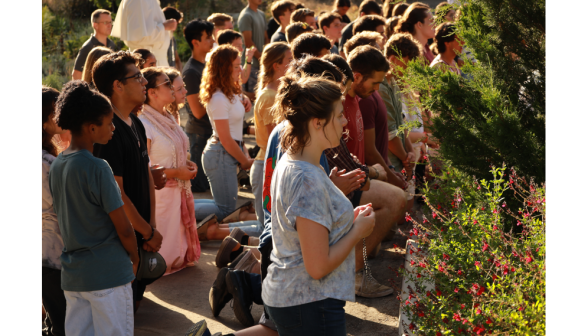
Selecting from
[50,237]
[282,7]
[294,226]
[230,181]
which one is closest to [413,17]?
[282,7]

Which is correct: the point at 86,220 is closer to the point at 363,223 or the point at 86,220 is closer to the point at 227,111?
the point at 363,223

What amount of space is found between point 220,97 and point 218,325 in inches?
89.1

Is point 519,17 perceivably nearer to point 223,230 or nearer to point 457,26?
point 457,26

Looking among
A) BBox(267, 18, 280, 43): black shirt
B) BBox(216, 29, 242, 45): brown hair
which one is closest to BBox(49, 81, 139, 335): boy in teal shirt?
BBox(216, 29, 242, 45): brown hair

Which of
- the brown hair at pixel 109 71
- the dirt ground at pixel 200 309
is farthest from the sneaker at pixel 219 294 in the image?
the brown hair at pixel 109 71

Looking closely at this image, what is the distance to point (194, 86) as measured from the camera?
670 cm

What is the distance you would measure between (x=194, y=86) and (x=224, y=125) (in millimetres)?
1513

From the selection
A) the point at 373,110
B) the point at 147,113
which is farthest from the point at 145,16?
the point at 373,110

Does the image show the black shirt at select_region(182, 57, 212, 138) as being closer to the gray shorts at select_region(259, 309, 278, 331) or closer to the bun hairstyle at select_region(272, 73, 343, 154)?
the gray shorts at select_region(259, 309, 278, 331)

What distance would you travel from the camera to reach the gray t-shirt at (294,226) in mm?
2311

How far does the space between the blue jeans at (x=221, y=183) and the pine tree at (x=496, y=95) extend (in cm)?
235

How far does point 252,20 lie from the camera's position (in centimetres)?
1014

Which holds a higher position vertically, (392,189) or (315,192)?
(315,192)

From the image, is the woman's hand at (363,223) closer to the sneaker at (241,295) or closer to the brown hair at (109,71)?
the sneaker at (241,295)
